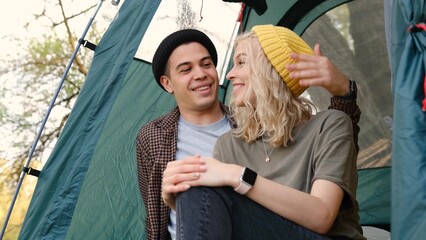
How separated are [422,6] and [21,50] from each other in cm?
722

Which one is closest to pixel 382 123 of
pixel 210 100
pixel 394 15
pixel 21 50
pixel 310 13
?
pixel 310 13

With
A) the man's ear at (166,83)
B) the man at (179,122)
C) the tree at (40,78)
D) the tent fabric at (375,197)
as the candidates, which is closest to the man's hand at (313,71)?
the man at (179,122)

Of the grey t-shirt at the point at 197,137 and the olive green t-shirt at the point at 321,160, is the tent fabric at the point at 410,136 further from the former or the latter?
the grey t-shirt at the point at 197,137

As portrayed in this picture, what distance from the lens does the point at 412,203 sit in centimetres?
135

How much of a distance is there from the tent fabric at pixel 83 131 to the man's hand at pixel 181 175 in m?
0.74

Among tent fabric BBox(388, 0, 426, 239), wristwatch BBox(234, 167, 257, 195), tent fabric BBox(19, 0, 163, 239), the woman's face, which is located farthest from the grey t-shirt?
tent fabric BBox(388, 0, 426, 239)

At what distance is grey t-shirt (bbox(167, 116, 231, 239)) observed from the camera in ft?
7.32

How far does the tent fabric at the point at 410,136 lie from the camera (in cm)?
135

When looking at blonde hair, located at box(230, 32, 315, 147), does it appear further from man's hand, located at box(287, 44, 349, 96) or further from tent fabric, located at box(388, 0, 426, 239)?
Result: tent fabric, located at box(388, 0, 426, 239)

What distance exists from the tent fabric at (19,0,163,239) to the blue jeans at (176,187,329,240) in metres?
0.87

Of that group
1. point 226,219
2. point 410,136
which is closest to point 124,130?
point 226,219

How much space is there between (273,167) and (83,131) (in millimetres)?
866

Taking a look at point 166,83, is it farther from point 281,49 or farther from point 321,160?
point 321,160

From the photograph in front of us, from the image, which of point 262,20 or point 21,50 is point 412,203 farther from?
point 21,50
